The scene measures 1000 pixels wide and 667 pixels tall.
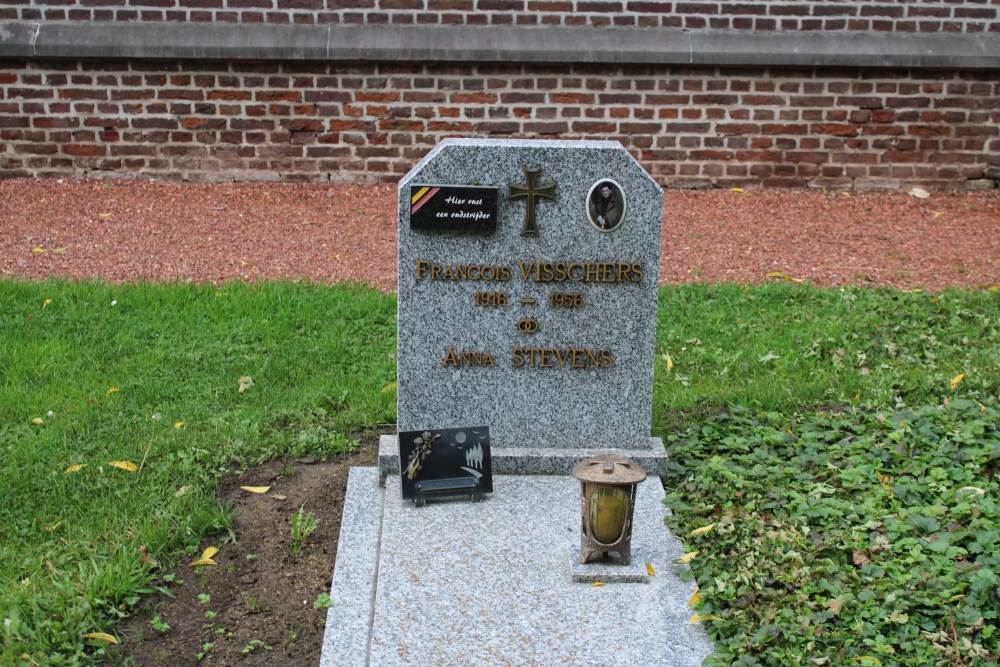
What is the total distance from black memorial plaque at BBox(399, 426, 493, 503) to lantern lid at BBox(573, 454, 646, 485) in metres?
0.63

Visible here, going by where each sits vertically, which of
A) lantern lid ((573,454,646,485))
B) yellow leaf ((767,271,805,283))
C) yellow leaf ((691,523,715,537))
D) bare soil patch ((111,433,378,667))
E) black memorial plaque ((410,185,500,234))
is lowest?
bare soil patch ((111,433,378,667))

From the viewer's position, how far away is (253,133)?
358 inches

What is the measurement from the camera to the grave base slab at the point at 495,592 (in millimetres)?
3549

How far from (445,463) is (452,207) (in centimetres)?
103

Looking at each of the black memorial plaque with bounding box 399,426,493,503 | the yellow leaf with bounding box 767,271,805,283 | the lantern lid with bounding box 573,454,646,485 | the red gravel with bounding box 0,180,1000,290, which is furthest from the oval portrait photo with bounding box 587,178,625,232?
the yellow leaf with bounding box 767,271,805,283

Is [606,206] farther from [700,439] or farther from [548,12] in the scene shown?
[548,12]

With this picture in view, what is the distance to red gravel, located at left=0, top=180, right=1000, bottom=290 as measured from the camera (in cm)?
733

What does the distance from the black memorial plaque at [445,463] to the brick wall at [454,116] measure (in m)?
4.97

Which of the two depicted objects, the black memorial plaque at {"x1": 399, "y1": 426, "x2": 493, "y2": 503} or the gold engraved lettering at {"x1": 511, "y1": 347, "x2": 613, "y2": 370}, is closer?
the black memorial plaque at {"x1": 399, "y1": 426, "x2": 493, "y2": 503}

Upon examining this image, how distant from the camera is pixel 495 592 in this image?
3.87 m

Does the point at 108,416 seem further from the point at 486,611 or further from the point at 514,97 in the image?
the point at 514,97

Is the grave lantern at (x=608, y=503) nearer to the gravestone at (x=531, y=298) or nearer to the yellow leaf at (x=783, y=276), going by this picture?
the gravestone at (x=531, y=298)

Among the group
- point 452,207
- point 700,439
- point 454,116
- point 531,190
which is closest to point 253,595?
point 452,207

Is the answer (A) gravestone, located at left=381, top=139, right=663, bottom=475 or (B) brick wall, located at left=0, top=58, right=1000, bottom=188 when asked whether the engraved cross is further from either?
(B) brick wall, located at left=0, top=58, right=1000, bottom=188
